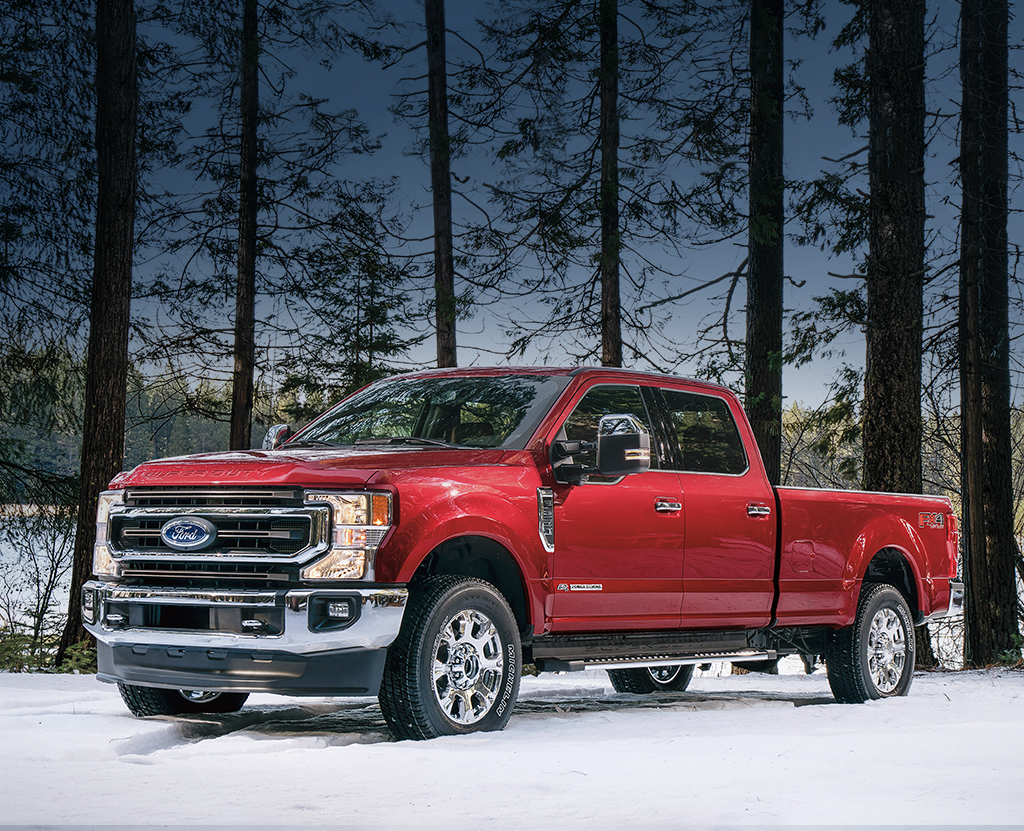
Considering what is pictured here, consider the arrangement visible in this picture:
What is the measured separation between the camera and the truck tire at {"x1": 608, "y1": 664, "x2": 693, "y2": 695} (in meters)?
10.8

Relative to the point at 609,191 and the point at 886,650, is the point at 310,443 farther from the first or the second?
Answer: the point at 609,191

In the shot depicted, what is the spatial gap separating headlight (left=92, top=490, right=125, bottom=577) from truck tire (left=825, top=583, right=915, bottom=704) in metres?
5.50

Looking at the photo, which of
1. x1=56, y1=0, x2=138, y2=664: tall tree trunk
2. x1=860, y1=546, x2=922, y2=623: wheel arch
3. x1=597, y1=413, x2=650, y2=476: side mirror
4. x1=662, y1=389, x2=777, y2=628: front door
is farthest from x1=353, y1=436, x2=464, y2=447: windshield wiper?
x1=56, y1=0, x2=138, y2=664: tall tree trunk

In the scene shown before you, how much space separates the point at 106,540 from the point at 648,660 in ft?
11.2

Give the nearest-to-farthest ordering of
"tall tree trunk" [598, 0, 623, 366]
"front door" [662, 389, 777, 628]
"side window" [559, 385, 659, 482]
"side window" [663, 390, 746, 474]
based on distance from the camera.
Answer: "side window" [559, 385, 659, 482] < "front door" [662, 389, 777, 628] < "side window" [663, 390, 746, 474] < "tall tree trunk" [598, 0, 623, 366]

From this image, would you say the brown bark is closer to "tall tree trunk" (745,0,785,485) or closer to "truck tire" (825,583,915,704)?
"tall tree trunk" (745,0,785,485)

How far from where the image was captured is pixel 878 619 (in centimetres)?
1002

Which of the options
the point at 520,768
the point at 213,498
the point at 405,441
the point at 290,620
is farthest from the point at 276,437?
the point at 520,768

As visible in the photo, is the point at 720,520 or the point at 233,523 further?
the point at 720,520

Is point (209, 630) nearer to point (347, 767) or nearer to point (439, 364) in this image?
point (347, 767)

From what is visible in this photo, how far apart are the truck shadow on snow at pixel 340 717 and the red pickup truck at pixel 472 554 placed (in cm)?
30

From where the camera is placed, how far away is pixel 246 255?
22.8m

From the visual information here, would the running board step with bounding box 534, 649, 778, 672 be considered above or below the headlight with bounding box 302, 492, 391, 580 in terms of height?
below

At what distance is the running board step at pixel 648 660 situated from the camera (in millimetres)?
7496
